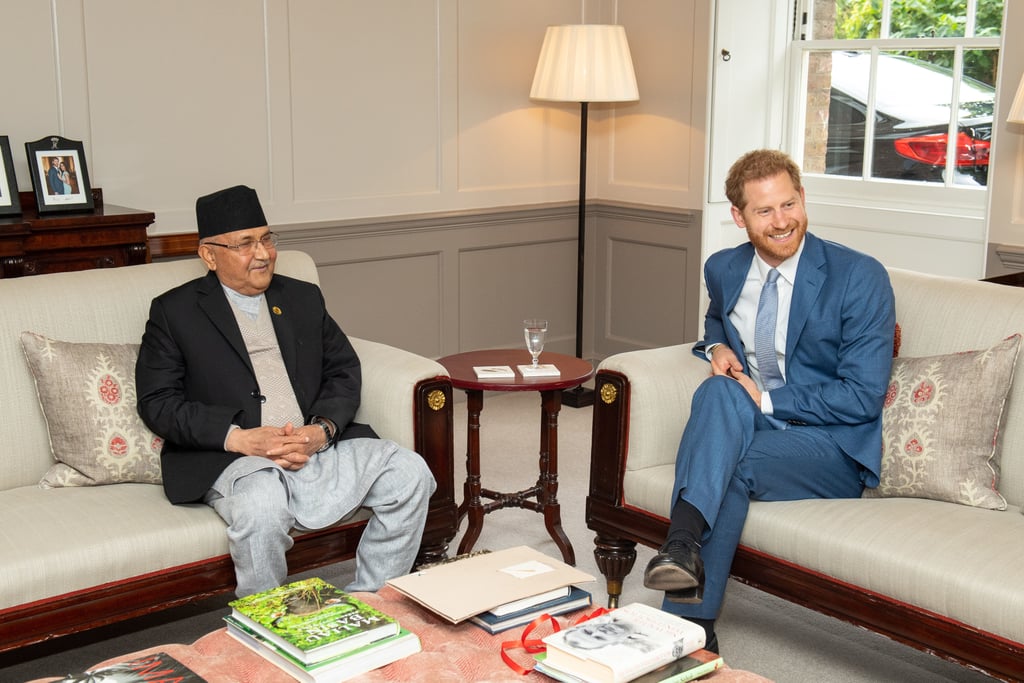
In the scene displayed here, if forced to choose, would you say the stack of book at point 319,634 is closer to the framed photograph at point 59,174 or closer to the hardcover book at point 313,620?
the hardcover book at point 313,620

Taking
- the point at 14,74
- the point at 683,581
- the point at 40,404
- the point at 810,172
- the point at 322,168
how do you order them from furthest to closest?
the point at 810,172 < the point at 322,168 < the point at 14,74 < the point at 40,404 < the point at 683,581

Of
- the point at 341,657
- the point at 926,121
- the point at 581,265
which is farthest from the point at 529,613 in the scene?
the point at 926,121

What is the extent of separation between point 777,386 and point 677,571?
2.48 feet

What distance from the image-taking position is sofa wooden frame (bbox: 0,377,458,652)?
2.43 m

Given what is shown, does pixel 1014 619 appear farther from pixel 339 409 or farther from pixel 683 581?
pixel 339 409

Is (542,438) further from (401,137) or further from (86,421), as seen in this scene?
(401,137)

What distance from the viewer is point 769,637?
3.00 m

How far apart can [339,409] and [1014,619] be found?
1.69 metres

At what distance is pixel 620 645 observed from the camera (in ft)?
6.28

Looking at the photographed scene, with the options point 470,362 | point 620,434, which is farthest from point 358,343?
point 620,434

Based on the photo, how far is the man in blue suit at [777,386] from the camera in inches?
105

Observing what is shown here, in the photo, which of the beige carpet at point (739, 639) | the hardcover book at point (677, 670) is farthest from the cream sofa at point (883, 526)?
the hardcover book at point (677, 670)

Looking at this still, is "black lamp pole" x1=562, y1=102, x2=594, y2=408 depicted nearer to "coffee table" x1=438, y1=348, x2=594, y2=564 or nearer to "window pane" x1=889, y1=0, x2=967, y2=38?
"window pane" x1=889, y1=0, x2=967, y2=38

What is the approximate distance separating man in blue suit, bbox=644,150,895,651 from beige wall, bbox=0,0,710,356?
2.19 metres
